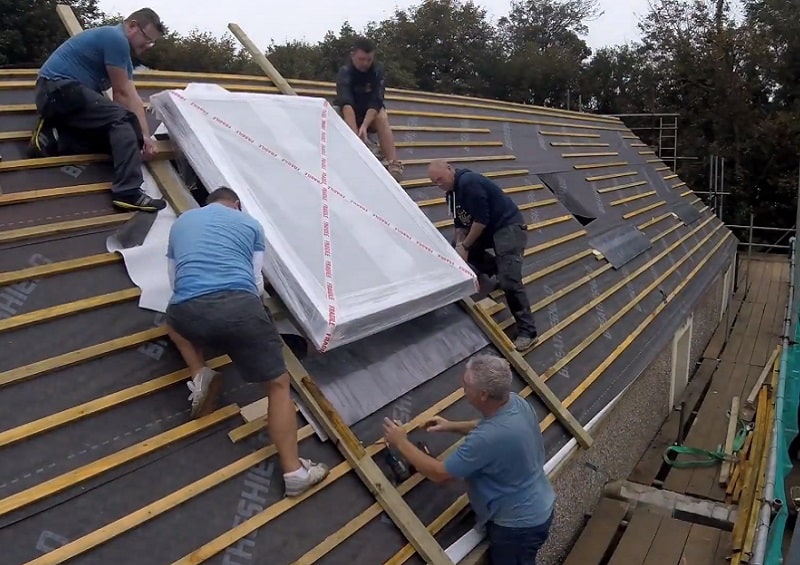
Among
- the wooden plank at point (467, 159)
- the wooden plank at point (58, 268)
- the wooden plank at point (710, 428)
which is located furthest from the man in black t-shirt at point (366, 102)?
the wooden plank at point (710, 428)

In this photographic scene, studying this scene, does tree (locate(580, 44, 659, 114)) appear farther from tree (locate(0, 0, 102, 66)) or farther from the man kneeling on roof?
the man kneeling on roof

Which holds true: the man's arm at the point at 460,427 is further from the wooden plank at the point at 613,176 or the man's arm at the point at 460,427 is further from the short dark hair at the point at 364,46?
the wooden plank at the point at 613,176

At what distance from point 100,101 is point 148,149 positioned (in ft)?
1.19

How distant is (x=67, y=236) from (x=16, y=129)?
39.9 inches

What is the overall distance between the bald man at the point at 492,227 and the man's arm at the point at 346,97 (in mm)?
1360

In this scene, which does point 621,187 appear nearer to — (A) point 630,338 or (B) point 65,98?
(A) point 630,338

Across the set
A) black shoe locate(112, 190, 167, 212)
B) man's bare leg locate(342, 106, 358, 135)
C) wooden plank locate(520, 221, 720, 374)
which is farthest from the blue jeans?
man's bare leg locate(342, 106, 358, 135)

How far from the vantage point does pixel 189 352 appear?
3.09 m

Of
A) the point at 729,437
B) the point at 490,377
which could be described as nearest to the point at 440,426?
the point at 490,377

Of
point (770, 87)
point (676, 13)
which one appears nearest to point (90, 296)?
point (770, 87)

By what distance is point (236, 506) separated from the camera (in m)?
2.84

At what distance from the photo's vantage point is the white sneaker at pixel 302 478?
9.79 ft

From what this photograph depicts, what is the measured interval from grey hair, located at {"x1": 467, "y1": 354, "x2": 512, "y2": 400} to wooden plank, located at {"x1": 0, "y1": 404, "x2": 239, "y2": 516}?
1.15 m

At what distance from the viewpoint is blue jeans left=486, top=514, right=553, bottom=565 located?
333 cm
